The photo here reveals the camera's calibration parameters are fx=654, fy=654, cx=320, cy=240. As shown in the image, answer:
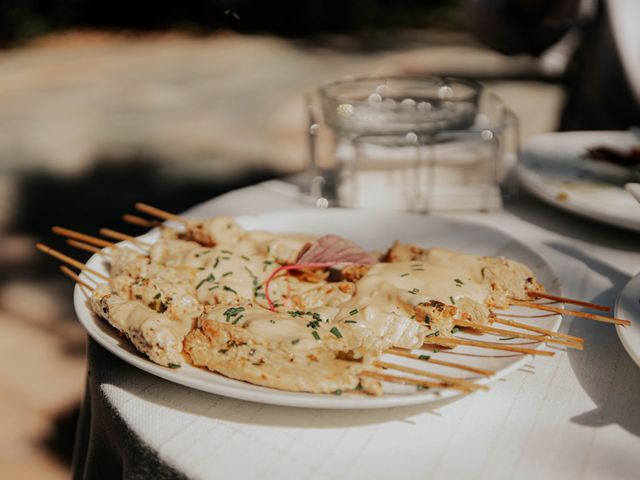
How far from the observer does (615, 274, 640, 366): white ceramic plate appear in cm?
114

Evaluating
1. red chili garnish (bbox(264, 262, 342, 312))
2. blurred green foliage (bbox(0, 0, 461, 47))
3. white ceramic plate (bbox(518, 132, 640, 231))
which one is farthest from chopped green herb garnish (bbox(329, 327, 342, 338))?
blurred green foliage (bbox(0, 0, 461, 47))

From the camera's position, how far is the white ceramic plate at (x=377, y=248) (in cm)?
105

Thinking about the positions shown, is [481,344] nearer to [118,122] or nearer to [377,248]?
[377,248]

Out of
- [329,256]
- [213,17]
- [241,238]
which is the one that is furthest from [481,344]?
[213,17]

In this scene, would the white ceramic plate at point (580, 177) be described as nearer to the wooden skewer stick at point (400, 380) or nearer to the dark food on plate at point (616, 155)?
the dark food on plate at point (616, 155)

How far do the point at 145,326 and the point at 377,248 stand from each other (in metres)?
0.75

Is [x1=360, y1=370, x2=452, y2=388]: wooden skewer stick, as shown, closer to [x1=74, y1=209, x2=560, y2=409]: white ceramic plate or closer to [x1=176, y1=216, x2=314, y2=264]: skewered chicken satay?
[x1=74, y1=209, x2=560, y2=409]: white ceramic plate

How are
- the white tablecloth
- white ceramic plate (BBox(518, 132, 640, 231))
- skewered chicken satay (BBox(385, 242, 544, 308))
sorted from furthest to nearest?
white ceramic plate (BBox(518, 132, 640, 231)), skewered chicken satay (BBox(385, 242, 544, 308)), the white tablecloth

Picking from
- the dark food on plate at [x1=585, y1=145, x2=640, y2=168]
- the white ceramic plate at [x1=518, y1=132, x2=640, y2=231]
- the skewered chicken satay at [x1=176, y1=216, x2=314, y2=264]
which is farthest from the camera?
the dark food on plate at [x1=585, y1=145, x2=640, y2=168]

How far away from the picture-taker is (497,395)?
1.20m

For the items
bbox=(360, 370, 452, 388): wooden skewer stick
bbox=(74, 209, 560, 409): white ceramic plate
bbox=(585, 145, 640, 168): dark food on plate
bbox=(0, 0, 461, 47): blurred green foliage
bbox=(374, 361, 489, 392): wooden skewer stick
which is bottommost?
bbox=(0, 0, 461, 47): blurred green foliage

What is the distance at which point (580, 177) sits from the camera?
2.09 meters

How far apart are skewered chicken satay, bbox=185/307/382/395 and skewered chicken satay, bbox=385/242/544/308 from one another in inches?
14.6

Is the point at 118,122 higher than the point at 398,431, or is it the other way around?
the point at 398,431
